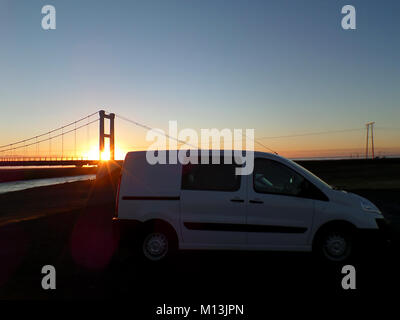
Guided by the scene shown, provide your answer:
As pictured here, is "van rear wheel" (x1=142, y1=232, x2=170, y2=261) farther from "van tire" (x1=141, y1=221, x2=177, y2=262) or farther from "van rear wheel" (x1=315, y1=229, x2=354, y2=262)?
Result: "van rear wheel" (x1=315, y1=229, x2=354, y2=262)

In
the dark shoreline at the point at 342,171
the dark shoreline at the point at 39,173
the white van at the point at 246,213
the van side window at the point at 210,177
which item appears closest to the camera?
the white van at the point at 246,213

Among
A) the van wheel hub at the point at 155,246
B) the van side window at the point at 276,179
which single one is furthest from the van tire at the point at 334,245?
the van wheel hub at the point at 155,246

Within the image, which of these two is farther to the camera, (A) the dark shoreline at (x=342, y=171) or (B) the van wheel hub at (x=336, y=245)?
(A) the dark shoreline at (x=342, y=171)

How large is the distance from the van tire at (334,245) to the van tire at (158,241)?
2.33 meters

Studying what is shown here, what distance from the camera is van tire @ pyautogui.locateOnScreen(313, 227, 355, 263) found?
6.27 metres

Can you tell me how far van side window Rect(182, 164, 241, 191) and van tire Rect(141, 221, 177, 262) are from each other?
766 millimetres

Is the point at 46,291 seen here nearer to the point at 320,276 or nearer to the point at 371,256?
the point at 320,276

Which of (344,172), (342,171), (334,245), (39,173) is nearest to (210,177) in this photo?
(334,245)

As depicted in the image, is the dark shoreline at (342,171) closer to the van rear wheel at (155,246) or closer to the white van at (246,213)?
the white van at (246,213)

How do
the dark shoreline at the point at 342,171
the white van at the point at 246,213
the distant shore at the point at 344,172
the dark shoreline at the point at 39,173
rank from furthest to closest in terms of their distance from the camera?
the dark shoreline at the point at 39,173 < the dark shoreline at the point at 342,171 < the distant shore at the point at 344,172 < the white van at the point at 246,213

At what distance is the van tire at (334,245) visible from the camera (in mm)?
6273

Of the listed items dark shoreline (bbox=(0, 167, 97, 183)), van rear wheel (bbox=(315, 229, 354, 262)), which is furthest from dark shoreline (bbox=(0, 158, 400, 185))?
van rear wheel (bbox=(315, 229, 354, 262))

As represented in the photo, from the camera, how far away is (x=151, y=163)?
6.68 meters
